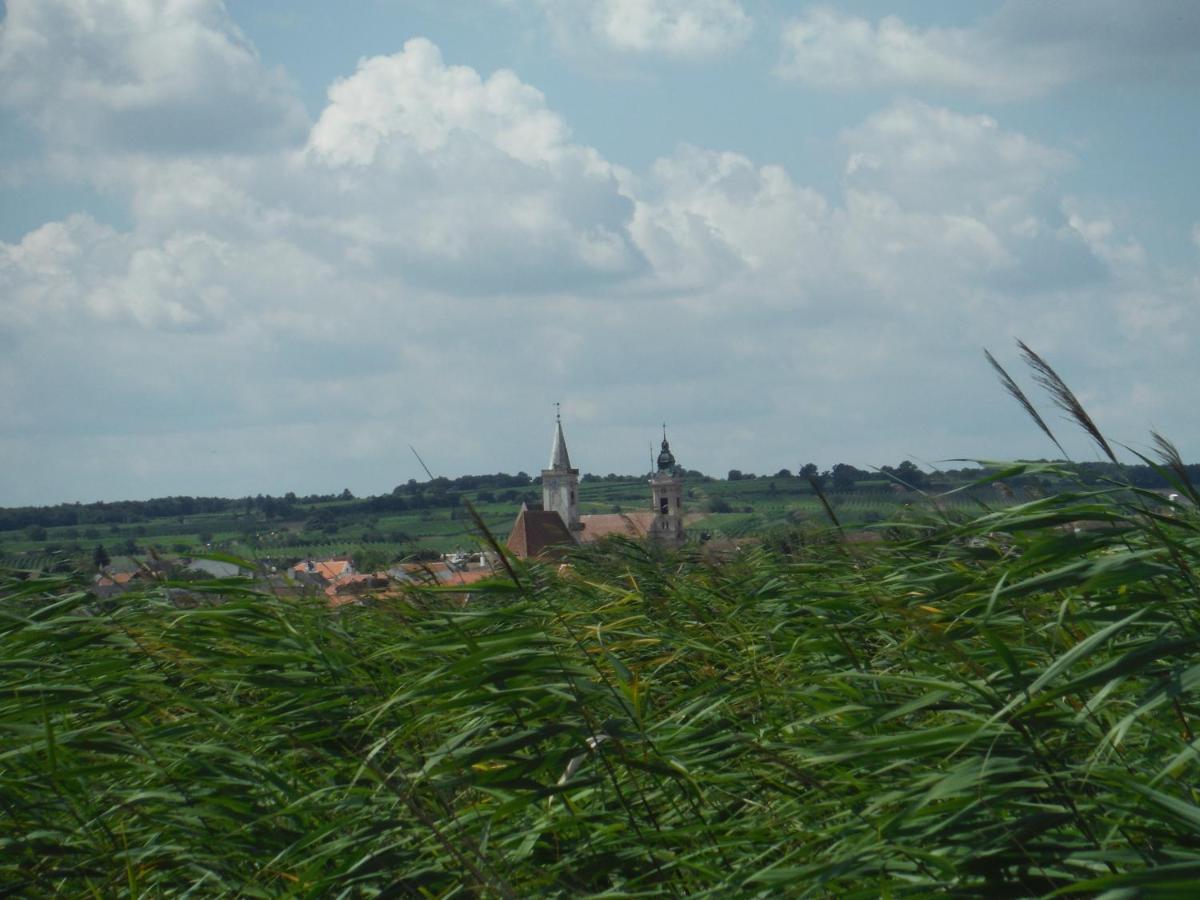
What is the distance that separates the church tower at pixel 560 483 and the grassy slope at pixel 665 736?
10511 centimetres

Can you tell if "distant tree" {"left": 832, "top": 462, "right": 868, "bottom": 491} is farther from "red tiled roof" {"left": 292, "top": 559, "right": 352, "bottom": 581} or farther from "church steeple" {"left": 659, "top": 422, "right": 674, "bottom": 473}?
"church steeple" {"left": 659, "top": 422, "right": 674, "bottom": 473}

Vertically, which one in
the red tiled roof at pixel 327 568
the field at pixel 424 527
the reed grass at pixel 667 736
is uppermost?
the field at pixel 424 527

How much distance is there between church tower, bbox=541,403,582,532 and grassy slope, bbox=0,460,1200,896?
105105 millimetres

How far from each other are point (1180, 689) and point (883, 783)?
0.70 m

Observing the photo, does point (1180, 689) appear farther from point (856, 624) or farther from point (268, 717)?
Result: point (268, 717)

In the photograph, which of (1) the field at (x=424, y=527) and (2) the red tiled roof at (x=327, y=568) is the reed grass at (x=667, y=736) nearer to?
(1) the field at (x=424, y=527)

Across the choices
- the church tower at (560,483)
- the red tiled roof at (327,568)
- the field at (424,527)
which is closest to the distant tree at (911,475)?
the field at (424,527)

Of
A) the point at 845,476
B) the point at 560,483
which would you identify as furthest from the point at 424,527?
the point at 560,483

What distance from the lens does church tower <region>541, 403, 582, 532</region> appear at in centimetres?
11288

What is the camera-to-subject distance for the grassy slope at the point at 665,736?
2.97 metres

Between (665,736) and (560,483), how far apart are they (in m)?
110

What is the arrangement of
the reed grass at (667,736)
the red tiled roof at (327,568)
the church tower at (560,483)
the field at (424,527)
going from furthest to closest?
1. the church tower at (560,483)
2. the red tiled roof at (327,568)
3. the field at (424,527)
4. the reed grass at (667,736)

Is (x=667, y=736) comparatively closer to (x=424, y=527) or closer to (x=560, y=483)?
(x=424, y=527)

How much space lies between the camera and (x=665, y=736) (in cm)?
393
